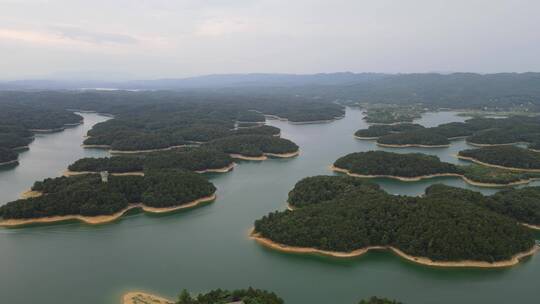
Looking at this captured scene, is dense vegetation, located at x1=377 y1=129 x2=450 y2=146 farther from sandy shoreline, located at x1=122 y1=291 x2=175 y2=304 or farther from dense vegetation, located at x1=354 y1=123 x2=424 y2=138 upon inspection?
sandy shoreline, located at x1=122 y1=291 x2=175 y2=304

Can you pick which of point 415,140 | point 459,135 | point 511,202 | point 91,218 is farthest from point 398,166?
point 459,135

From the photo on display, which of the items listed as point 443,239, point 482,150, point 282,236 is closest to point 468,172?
point 482,150

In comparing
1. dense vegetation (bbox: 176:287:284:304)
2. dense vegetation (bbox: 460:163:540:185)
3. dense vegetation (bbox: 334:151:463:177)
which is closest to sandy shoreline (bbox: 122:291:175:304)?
dense vegetation (bbox: 176:287:284:304)

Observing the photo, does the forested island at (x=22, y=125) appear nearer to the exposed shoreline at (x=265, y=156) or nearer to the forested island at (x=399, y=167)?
the exposed shoreline at (x=265, y=156)

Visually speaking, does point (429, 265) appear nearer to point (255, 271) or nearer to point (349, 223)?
point (349, 223)

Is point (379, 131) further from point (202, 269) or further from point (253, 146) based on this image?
point (202, 269)
